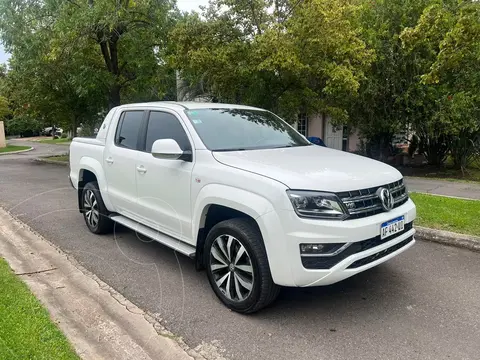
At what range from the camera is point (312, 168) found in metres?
3.61

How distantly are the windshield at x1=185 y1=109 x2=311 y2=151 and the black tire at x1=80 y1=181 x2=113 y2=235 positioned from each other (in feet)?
7.22

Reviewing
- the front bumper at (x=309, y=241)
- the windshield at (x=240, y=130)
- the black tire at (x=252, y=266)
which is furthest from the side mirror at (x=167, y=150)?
the front bumper at (x=309, y=241)

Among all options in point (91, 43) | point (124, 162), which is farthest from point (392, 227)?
point (91, 43)

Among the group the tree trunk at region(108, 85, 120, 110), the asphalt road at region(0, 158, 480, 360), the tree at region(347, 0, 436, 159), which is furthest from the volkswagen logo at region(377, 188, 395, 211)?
the tree trunk at region(108, 85, 120, 110)

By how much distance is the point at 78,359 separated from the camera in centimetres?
285

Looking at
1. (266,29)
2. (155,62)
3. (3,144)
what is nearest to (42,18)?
(155,62)

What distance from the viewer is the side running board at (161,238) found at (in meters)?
4.15

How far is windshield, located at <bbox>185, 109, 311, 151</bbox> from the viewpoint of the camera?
14.1 feet

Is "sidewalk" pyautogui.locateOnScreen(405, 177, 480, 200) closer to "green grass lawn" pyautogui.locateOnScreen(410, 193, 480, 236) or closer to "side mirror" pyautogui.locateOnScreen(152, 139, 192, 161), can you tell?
"green grass lawn" pyautogui.locateOnScreen(410, 193, 480, 236)

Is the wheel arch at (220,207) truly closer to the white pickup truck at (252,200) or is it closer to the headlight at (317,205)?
the white pickup truck at (252,200)

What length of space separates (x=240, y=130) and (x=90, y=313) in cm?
241

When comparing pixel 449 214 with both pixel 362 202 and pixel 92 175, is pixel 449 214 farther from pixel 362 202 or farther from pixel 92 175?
pixel 92 175

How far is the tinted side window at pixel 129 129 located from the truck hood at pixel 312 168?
1.60 metres

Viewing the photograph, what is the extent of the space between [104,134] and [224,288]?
315cm
